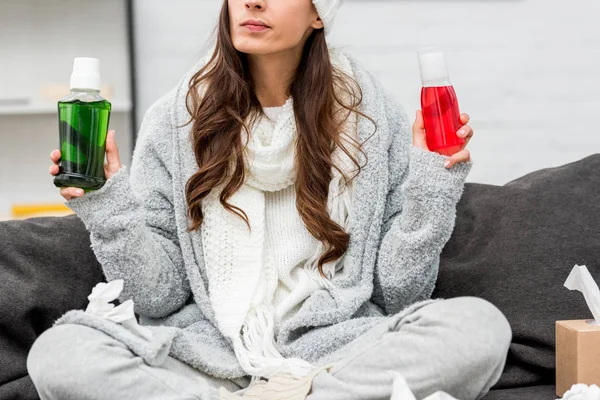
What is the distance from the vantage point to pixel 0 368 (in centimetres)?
137

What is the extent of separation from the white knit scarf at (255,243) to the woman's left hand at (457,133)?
6.5 inches

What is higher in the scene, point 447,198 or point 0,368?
point 447,198

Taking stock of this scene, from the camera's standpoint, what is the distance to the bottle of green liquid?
1241 millimetres

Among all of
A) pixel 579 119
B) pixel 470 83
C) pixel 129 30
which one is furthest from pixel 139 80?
pixel 579 119

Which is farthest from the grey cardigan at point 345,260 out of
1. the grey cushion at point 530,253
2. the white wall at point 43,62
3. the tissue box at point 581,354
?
the white wall at point 43,62

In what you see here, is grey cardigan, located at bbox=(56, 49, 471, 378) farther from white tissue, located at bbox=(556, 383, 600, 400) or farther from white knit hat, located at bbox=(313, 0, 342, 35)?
white tissue, located at bbox=(556, 383, 600, 400)

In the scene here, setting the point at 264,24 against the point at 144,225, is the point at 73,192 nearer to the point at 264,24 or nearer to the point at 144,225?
the point at 144,225


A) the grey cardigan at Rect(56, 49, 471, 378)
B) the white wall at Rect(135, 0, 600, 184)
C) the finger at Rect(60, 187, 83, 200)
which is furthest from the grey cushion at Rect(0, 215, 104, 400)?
the white wall at Rect(135, 0, 600, 184)

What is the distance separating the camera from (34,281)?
1.47 meters

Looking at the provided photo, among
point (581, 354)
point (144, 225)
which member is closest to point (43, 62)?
point (144, 225)

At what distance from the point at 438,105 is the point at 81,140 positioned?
0.51 meters

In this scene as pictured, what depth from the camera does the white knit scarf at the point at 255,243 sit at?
1439 millimetres

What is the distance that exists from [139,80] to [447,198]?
133 centimetres

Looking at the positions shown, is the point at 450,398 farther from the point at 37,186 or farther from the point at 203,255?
the point at 37,186
